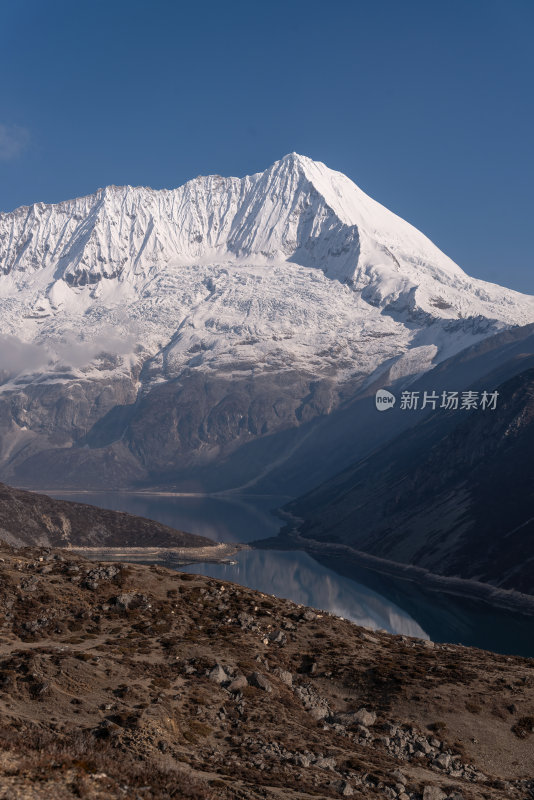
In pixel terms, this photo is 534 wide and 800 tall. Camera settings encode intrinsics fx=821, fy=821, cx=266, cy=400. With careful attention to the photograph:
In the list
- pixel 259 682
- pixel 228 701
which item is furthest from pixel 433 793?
pixel 259 682

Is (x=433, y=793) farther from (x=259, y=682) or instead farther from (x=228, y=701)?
(x=259, y=682)

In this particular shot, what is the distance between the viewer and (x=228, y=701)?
46.4 m

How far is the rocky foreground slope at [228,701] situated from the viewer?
35594 millimetres

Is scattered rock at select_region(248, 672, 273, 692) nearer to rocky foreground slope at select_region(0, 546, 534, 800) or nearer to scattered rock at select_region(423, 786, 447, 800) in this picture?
rocky foreground slope at select_region(0, 546, 534, 800)

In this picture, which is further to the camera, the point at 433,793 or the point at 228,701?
the point at 228,701

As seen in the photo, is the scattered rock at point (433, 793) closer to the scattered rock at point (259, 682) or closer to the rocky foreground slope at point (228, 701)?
the rocky foreground slope at point (228, 701)

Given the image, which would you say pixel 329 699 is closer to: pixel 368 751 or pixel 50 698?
pixel 368 751

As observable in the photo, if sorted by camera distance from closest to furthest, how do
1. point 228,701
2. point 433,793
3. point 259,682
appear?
point 433,793 < point 228,701 < point 259,682

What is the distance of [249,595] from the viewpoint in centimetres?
6619

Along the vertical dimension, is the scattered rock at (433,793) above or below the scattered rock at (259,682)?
below

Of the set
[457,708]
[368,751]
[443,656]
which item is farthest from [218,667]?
[443,656]

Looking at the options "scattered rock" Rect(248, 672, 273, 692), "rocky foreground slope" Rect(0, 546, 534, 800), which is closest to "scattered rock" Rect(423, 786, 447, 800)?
"rocky foreground slope" Rect(0, 546, 534, 800)

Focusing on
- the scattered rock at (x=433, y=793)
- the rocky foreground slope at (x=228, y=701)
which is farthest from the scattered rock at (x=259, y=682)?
the scattered rock at (x=433, y=793)

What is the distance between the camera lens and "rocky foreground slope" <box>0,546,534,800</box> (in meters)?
35.6
